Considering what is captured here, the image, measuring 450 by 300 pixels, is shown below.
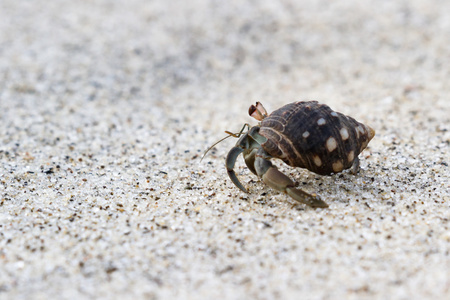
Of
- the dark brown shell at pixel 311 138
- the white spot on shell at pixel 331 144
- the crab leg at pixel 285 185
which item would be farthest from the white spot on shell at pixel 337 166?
the crab leg at pixel 285 185

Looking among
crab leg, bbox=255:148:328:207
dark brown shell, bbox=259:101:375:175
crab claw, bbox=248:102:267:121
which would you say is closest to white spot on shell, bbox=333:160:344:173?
dark brown shell, bbox=259:101:375:175

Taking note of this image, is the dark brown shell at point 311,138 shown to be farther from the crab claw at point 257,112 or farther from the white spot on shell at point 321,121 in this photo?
the crab claw at point 257,112

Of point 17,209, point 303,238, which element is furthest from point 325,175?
point 17,209

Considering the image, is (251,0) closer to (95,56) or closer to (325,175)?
(95,56)

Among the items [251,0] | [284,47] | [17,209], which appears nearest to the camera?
[17,209]

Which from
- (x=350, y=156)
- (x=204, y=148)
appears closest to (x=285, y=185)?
(x=350, y=156)

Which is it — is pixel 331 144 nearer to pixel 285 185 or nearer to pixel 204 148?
pixel 285 185
